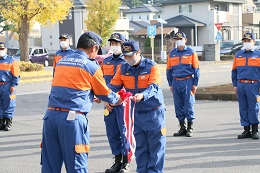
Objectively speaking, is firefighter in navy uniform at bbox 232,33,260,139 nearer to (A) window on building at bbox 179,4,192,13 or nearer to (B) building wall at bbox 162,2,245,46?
(B) building wall at bbox 162,2,245,46

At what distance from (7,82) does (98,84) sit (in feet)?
21.6

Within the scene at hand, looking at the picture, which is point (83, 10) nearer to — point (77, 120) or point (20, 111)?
point (20, 111)

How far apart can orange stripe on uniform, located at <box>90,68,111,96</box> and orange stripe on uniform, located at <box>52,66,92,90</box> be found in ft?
0.25

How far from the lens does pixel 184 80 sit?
11102mm

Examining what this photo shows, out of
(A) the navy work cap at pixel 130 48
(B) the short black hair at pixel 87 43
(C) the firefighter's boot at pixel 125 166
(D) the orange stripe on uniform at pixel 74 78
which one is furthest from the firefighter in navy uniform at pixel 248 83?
(D) the orange stripe on uniform at pixel 74 78

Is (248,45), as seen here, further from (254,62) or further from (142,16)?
(142,16)

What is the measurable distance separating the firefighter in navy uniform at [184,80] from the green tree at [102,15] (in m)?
41.1

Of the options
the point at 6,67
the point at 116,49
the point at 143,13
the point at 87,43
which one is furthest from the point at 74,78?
the point at 143,13

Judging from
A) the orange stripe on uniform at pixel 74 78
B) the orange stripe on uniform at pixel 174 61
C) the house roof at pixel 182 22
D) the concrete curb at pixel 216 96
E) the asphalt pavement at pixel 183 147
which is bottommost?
the asphalt pavement at pixel 183 147

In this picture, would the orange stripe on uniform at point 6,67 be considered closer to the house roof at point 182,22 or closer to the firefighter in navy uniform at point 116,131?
the firefighter in navy uniform at point 116,131

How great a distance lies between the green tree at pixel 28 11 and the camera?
30.2 m

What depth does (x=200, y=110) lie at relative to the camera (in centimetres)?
1531

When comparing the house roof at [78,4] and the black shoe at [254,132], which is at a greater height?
the house roof at [78,4]

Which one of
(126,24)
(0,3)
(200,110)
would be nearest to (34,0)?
(0,3)
